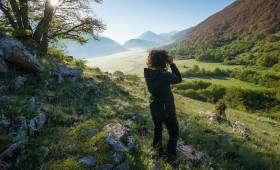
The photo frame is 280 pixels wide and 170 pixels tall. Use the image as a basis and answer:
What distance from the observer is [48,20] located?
1988 centimetres

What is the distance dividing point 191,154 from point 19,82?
7841 mm

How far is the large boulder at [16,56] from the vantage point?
12.6 metres

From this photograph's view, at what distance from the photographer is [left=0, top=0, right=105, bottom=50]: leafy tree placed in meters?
20.3

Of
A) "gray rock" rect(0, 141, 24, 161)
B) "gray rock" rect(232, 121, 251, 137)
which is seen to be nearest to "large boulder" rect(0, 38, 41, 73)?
"gray rock" rect(0, 141, 24, 161)

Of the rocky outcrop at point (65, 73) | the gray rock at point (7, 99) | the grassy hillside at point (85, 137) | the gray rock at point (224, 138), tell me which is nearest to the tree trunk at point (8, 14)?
the rocky outcrop at point (65, 73)

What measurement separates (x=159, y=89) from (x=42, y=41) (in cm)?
1560

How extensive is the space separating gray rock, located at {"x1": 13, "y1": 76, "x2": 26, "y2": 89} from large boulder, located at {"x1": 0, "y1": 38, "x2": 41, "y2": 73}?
3.52 feet

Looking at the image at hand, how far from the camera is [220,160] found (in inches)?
360

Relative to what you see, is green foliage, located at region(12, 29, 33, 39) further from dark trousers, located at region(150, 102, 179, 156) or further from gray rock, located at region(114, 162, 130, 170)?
gray rock, located at region(114, 162, 130, 170)

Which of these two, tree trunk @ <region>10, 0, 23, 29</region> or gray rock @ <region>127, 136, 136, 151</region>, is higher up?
tree trunk @ <region>10, 0, 23, 29</region>

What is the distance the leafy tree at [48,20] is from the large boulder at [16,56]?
7.28 m

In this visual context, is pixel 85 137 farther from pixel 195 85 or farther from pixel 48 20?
pixel 195 85

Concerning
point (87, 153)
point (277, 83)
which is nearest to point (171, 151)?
point (87, 153)

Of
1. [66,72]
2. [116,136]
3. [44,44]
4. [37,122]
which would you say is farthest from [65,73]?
[116,136]
